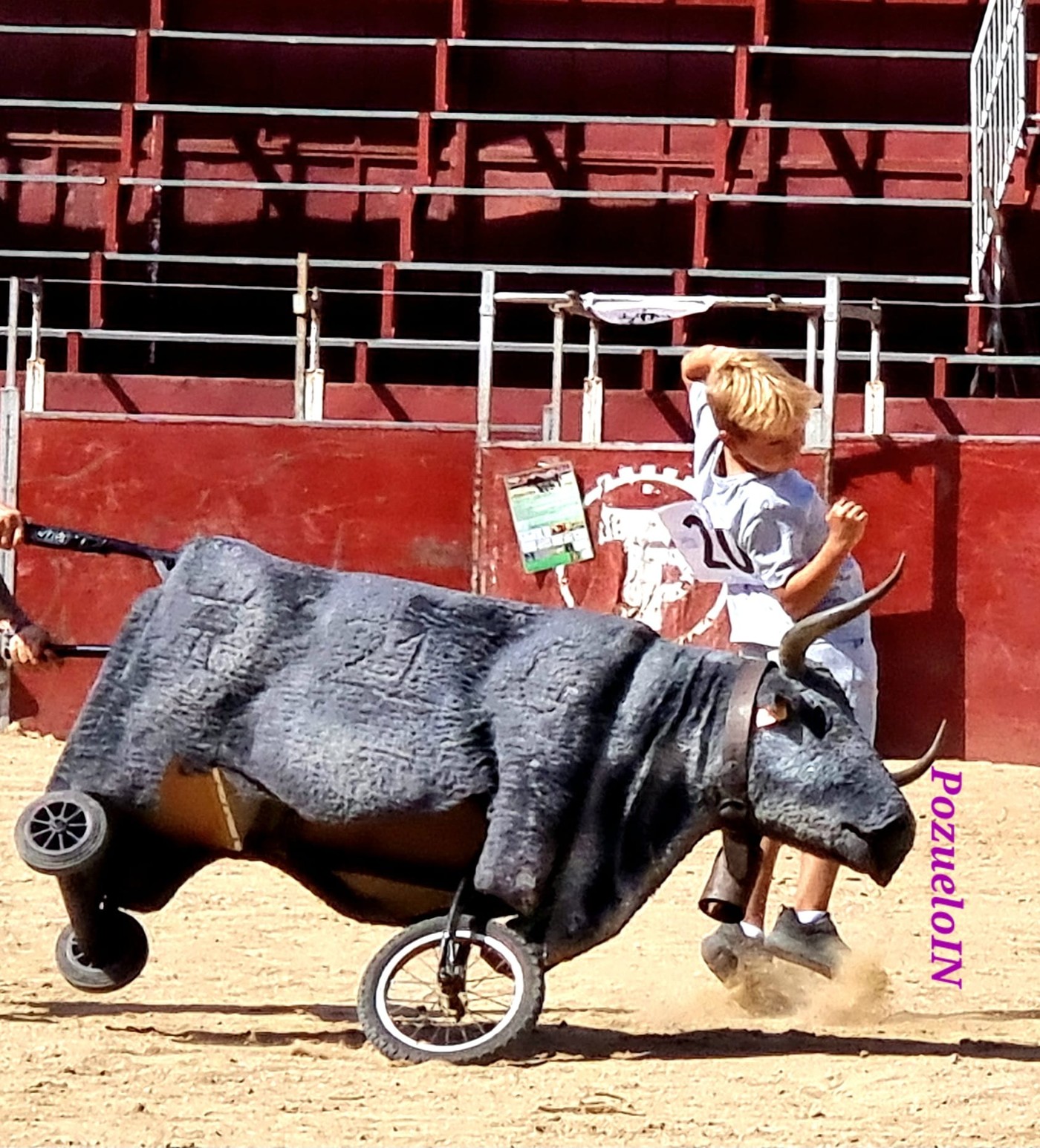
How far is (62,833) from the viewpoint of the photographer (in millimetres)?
5691

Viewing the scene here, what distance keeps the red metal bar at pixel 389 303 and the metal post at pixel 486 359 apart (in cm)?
244

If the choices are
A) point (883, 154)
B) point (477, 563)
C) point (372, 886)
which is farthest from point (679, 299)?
point (372, 886)

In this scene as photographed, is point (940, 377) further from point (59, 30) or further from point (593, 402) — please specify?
point (59, 30)

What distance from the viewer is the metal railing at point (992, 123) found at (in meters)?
13.9

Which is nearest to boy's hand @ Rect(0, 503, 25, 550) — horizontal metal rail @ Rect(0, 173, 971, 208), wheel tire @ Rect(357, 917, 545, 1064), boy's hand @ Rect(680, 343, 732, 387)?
wheel tire @ Rect(357, 917, 545, 1064)

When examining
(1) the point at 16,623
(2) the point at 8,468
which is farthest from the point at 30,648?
(2) the point at 8,468

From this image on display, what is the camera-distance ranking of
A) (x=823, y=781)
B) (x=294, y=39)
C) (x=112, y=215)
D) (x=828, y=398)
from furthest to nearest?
(x=294, y=39)
(x=112, y=215)
(x=828, y=398)
(x=823, y=781)

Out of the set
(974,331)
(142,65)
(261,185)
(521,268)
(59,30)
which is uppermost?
(59,30)

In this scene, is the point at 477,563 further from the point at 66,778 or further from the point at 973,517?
the point at 66,778

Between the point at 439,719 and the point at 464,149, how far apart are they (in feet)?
34.0

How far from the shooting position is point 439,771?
216 inches

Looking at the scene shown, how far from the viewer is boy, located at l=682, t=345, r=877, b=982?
6.20 metres

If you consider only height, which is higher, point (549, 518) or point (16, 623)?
point (16, 623)

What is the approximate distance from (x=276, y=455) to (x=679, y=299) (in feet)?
6.51
